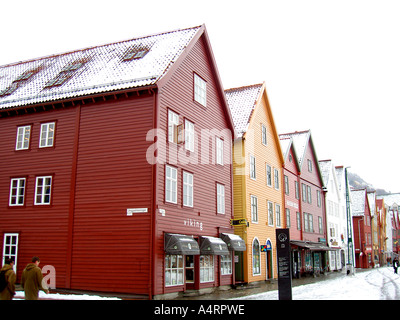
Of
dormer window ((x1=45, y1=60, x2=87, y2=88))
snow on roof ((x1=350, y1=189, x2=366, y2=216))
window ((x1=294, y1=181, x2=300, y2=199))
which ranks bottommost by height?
window ((x1=294, y1=181, x2=300, y2=199))

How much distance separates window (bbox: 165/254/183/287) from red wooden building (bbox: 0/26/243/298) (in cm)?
5

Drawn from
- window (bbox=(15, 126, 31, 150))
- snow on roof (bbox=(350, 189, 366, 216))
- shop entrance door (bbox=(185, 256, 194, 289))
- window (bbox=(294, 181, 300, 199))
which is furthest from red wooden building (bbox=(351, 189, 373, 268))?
window (bbox=(15, 126, 31, 150))

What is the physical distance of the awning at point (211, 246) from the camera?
22109 mm

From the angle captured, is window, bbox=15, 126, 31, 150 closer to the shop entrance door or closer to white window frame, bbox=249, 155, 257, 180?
the shop entrance door

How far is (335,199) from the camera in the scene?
56.2m

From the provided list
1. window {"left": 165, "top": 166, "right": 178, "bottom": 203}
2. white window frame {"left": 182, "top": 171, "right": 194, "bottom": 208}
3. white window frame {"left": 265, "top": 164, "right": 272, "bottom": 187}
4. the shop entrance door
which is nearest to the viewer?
window {"left": 165, "top": 166, "right": 178, "bottom": 203}

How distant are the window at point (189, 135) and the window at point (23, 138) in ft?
26.5

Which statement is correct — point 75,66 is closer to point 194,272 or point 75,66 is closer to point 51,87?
point 51,87

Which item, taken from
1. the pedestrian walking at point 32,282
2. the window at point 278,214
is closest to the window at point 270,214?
the window at point 278,214

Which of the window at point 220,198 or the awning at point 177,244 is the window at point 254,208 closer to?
the window at point 220,198

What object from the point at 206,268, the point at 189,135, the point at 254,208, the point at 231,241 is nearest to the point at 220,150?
the point at 189,135

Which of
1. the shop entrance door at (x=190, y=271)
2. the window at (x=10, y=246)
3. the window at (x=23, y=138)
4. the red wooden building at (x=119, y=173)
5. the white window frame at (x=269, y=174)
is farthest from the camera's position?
the white window frame at (x=269, y=174)

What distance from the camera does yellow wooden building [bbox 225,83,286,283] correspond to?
2841 centimetres
